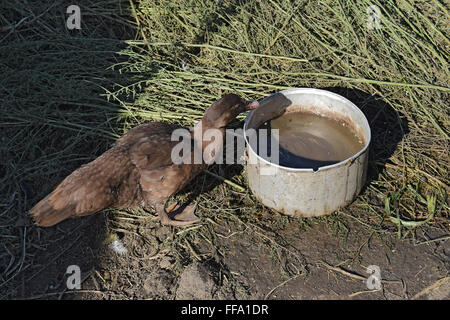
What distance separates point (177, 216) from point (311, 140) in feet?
4.31

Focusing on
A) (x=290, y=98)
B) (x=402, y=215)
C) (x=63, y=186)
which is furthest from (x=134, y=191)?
(x=402, y=215)

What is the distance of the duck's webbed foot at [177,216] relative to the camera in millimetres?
4137

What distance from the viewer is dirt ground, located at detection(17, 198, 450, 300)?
3.69m

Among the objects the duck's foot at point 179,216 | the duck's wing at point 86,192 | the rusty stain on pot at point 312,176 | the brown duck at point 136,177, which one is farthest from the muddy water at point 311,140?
the duck's wing at point 86,192

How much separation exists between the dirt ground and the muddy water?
49 centimetres

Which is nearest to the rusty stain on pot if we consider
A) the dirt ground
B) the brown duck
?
the dirt ground

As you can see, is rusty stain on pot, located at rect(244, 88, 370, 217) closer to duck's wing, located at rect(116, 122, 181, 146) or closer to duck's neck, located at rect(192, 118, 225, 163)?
duck's neck, located at rect(192, 118, 225, 163)

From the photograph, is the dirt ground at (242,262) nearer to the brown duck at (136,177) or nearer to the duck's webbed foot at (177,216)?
the duck's webbed foot at (177,216)

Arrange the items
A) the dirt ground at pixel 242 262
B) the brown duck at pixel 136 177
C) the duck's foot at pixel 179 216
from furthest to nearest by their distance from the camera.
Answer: the duck's foot at pixel 179 216, the brown duck at pixel 136 177, the dirt ground at pixel 242 262

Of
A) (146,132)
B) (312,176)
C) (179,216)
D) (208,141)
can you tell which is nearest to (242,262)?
(179,216)

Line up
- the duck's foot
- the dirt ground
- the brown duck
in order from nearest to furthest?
the dirt ground
the brown duck
the duck's foot

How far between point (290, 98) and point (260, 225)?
1192 mm

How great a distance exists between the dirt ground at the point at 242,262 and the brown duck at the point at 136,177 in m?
0.31

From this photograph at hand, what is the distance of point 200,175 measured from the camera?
4.58m
